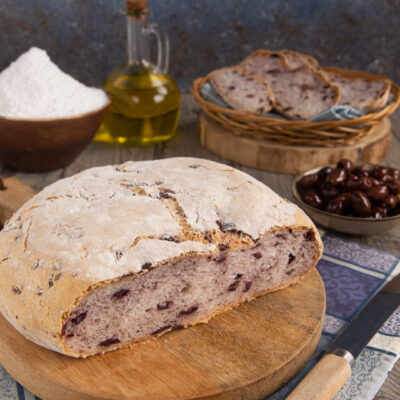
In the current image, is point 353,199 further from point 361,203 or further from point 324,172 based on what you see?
point 324,172

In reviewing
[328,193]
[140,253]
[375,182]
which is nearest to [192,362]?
[140,253]

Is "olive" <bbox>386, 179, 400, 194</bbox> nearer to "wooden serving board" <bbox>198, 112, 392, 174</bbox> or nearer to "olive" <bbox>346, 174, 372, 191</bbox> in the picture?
"olive" <bbox>346, 174, 372, 191</bbox>

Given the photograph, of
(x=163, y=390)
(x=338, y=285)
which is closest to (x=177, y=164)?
(x=338, y=285)

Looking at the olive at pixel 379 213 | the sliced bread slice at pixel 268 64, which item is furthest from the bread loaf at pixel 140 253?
the sliced bread slice at pixel 268 64

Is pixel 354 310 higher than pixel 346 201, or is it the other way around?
pixel 346 201

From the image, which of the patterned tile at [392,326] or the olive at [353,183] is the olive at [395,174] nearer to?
the olive at [353,183]

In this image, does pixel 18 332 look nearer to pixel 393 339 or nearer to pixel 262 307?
pixel 262 307

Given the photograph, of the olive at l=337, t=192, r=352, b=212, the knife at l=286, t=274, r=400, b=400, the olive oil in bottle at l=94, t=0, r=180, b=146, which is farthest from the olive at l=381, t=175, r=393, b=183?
the olive oil in bottle at l=94, t=0, r=180, b=146
